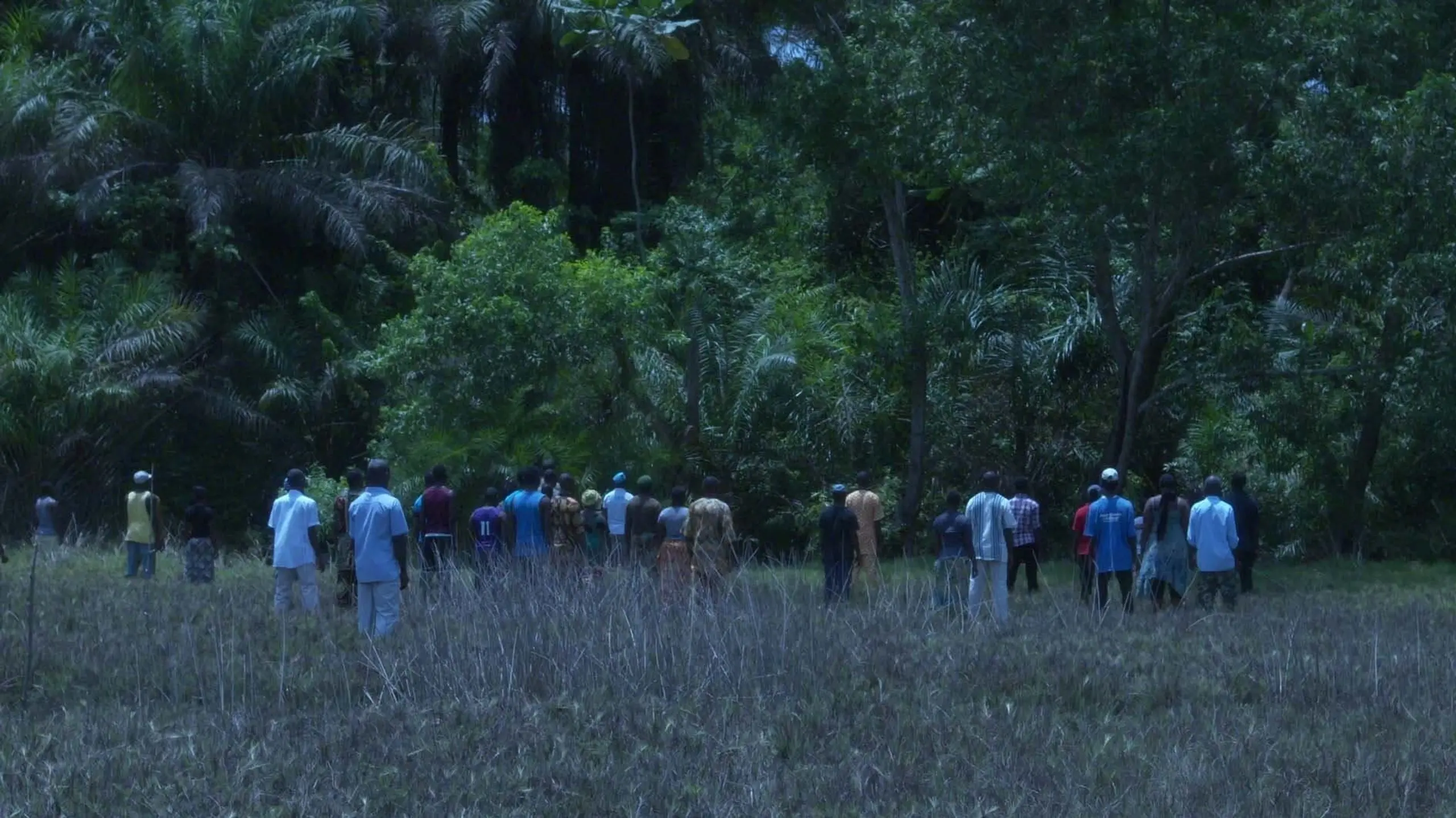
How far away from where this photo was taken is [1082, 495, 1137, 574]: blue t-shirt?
14898 mm

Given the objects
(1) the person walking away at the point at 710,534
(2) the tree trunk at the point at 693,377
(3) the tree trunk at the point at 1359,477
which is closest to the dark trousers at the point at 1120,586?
(1) the person walking away at the point at 710,534

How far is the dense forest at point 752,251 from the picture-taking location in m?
19.3

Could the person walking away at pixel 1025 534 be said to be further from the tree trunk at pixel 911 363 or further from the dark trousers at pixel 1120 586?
the tree trunk at pixel 911 363

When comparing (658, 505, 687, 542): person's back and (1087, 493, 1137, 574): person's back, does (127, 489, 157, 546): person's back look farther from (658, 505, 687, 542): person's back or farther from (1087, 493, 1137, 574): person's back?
(1087, 493, 1137, 574): person's back

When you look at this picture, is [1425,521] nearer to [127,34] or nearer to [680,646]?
[680,646]

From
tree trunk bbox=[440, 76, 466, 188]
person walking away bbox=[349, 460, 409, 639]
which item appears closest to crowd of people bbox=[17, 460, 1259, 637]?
person walking away bbox=[349, 460, 409, 639]

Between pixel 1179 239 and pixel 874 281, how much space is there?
9161mm

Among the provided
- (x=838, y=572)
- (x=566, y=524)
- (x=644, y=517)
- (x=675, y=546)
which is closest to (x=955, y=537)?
(x=838, y=572)

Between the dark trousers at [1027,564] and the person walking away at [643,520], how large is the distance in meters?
3.68

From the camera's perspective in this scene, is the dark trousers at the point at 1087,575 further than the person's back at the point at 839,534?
Yes

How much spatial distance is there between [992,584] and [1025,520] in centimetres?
277

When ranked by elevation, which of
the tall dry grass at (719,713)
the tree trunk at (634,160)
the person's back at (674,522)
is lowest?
the tall dry grass at (719,713)

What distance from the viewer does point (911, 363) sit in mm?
25062

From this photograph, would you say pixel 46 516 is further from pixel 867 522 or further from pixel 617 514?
pixel 867 522
